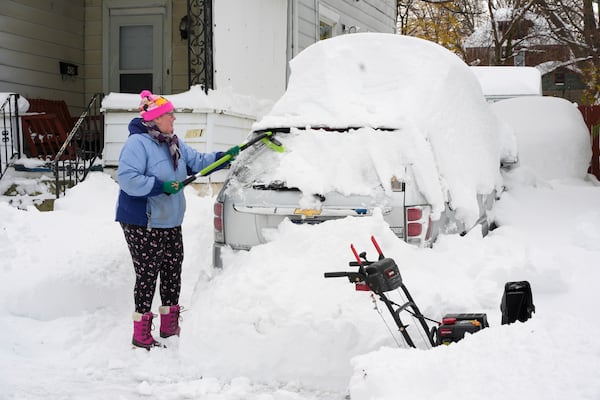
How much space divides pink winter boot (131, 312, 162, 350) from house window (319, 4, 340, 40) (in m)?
11.0

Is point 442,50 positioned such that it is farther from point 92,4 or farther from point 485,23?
point 485,23

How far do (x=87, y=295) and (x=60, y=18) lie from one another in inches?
→ 299

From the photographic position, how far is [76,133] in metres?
11.1

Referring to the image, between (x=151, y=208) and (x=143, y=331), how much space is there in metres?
0.91

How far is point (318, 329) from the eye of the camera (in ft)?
15.7

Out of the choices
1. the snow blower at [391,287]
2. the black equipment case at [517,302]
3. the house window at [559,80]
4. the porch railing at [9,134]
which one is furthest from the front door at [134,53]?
the house window at [559,80]

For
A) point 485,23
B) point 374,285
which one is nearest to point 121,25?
point 374,285

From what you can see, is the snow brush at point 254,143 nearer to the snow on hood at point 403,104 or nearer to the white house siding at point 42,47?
the snow on hood at point 403,104

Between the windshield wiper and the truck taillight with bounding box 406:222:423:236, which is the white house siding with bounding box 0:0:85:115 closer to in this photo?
the windshield wiper

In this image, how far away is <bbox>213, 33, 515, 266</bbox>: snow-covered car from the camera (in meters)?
5.31

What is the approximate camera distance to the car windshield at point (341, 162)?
532 centimetres

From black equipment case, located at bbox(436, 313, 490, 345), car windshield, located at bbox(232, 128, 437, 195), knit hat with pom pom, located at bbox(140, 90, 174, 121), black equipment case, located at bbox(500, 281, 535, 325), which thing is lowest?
black equipment case, located at bbox(436, 313, 490, 345)

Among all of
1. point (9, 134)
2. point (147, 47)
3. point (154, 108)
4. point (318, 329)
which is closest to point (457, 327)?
point (318, 329)

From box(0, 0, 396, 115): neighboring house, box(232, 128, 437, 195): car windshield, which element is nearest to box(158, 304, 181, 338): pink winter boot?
box(232, 128, 437, 195): car windshield
